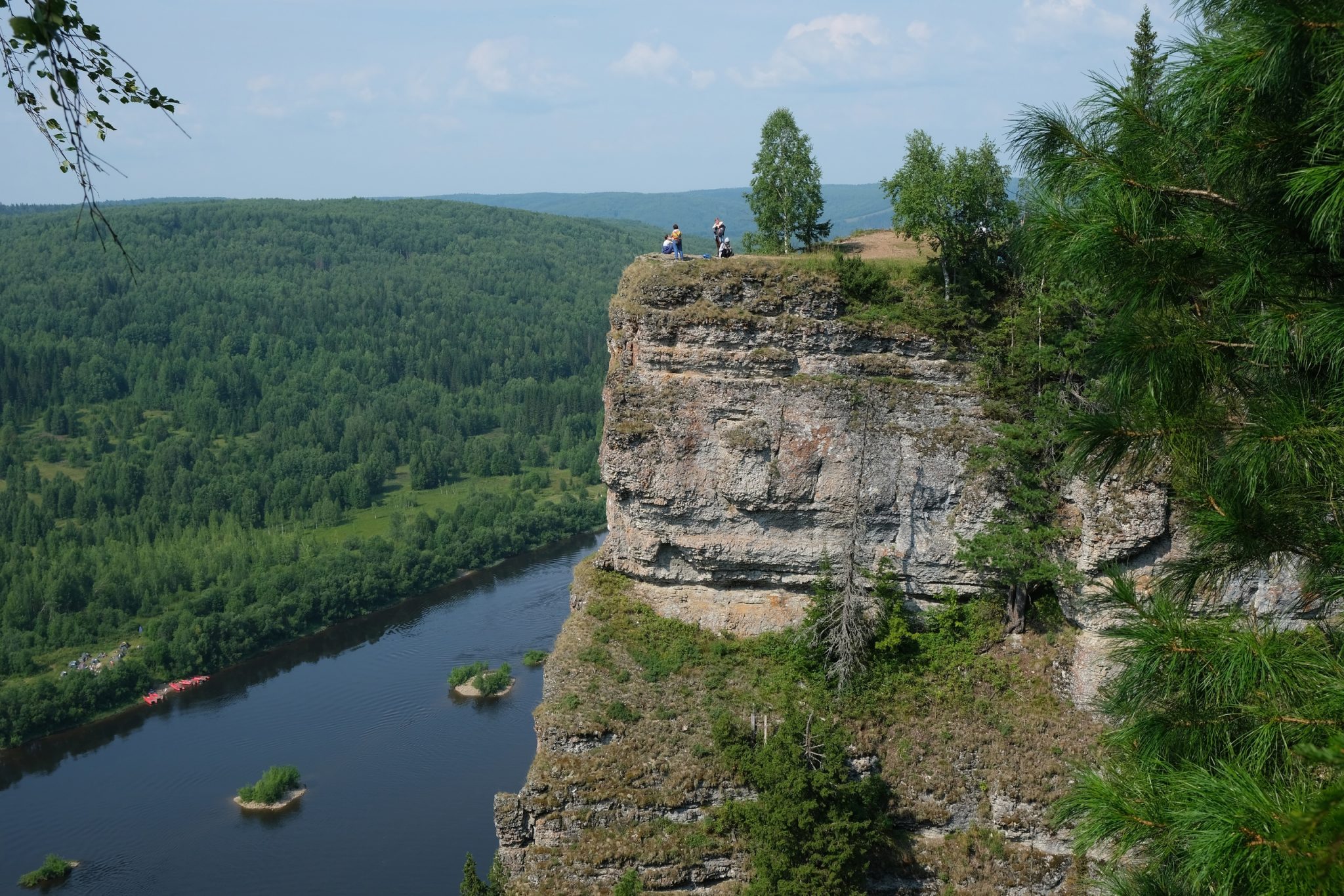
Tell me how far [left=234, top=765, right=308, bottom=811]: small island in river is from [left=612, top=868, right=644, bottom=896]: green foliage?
18.6m

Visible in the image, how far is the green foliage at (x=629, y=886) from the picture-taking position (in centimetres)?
1612

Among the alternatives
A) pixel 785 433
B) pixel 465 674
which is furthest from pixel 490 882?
pixel 465 674

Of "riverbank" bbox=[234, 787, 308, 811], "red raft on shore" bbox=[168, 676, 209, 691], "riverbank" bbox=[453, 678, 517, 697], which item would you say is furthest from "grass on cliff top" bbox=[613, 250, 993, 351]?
"red raft on shore" bbox=[168, 676, 209, 691]

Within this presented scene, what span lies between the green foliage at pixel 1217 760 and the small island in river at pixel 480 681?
3339cm

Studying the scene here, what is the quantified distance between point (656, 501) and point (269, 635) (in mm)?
31188

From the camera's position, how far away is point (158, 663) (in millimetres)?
42344

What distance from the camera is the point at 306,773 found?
33.3m

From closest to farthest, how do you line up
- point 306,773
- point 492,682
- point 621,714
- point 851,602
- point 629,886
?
1. point 629,886
2. point 621,714
3. point 851,602
4. point 306,773
5. point 492,682

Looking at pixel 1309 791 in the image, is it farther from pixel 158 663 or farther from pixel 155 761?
pixel 158 663

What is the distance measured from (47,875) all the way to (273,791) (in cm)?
590

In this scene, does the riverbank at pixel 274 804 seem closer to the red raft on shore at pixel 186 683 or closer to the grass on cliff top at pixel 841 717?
the red raft on shore at pixel 186 683

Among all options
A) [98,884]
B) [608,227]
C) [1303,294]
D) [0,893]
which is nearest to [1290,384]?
[1303,294]

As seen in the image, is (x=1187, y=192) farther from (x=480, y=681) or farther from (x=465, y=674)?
(x=465, y=674)

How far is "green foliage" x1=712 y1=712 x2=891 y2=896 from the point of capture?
52.1 ft
